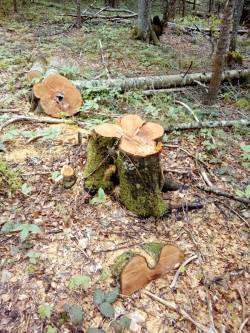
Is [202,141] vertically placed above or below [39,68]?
below

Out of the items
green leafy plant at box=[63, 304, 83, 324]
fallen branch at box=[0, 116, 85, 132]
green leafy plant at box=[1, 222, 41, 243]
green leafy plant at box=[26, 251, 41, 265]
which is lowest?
green leafy plant at box=[63, 304, 83, 324]

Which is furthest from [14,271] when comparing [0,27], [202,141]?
[0,27]

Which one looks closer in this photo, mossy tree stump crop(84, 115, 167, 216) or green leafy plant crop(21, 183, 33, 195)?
mossy tree stump crop(84, 115, 167, 216)

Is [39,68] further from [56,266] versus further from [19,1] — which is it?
[19,1]

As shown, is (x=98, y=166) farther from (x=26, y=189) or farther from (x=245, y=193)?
(x=245, y=193)

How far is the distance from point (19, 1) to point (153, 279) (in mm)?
15411

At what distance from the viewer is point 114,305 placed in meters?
2.84

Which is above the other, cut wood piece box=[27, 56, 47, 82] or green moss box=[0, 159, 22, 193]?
cut wood piece box=[27, 56, 47, 82]

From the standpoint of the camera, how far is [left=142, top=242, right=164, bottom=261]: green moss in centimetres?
311

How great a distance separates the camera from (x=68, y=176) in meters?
3.86

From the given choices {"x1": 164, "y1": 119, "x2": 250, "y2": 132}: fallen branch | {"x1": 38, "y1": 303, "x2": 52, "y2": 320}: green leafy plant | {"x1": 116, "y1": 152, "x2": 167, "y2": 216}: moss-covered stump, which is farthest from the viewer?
{"x1": 164, "y1": 119, "x2": 250, "y2": 132}: fallen branch

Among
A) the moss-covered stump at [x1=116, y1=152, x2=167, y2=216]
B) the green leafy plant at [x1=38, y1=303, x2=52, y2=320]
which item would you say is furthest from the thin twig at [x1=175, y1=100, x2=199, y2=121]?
the green leafy plant at [x1=38, y1=303, x2=52, y2=320]

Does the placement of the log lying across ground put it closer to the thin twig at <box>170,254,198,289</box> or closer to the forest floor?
the forest floor

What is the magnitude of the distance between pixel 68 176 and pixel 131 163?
839 millimetres
